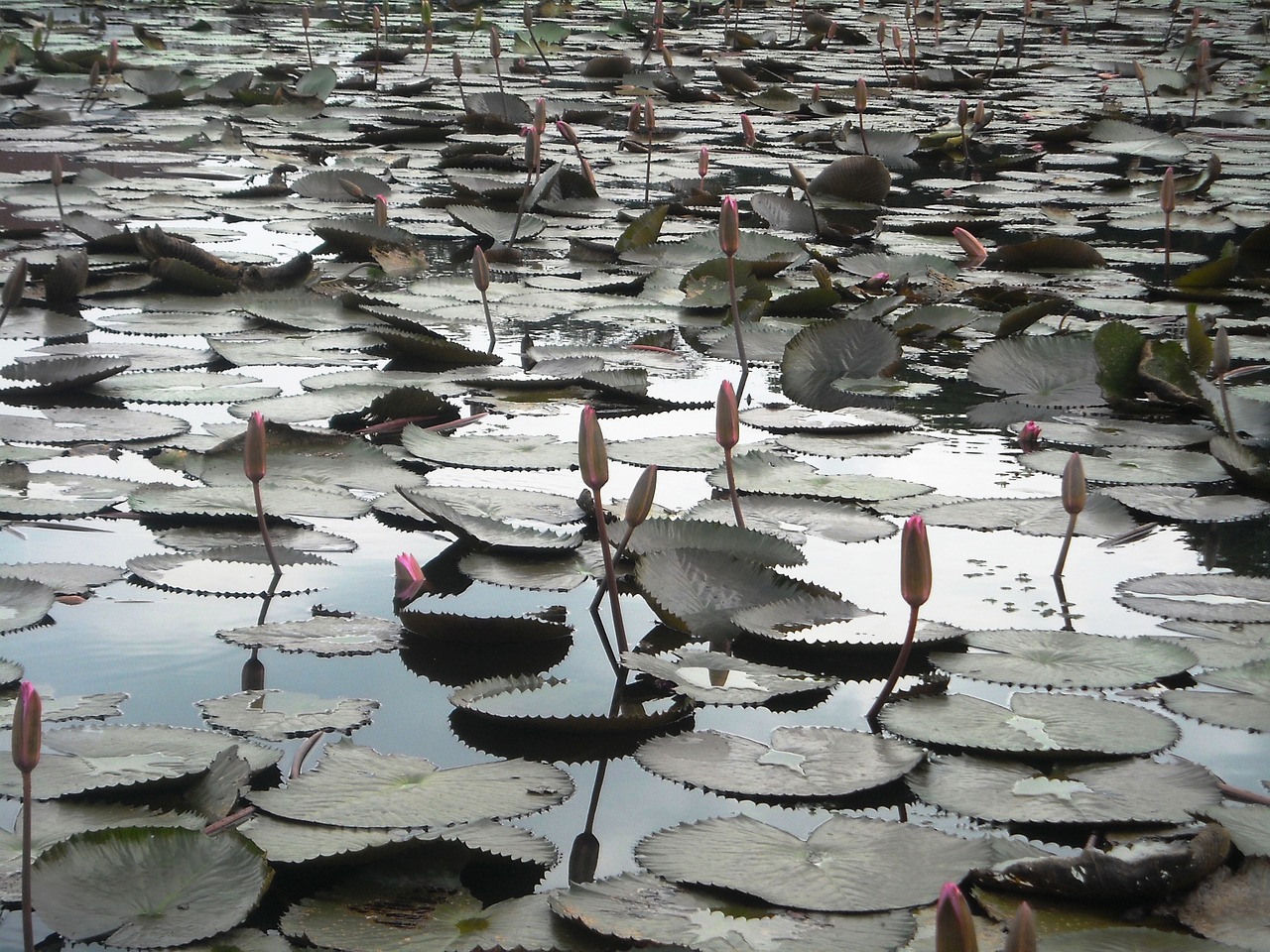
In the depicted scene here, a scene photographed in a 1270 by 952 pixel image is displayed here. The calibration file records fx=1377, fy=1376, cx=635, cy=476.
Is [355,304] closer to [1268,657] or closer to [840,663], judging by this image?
[840,663]

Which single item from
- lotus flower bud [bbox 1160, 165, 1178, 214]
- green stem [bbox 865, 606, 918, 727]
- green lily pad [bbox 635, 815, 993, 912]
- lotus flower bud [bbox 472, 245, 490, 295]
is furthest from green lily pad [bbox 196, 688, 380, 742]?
lotus flower bud [bbox 1160, 165, 1178, 214]

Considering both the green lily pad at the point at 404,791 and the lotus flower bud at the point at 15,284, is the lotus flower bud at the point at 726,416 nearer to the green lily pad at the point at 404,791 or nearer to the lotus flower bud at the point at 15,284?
the green lily pad at the point at 404,791

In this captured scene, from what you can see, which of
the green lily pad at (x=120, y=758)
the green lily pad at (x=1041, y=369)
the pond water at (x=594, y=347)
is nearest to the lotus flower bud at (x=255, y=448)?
the pond water at (x=594, y=347)

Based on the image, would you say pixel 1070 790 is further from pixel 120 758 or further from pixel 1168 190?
pixel 1168 190

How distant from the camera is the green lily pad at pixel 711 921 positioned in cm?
81

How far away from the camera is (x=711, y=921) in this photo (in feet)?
2.76

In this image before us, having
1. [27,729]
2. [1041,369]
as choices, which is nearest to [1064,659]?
[27,729]

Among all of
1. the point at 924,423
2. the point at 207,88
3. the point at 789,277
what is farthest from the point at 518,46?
the point at 924,423

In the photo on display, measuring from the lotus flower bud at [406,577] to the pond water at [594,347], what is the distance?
0.08 feet

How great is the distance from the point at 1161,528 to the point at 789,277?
145cm

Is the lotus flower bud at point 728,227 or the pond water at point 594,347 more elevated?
the lotus flower bud at point 728,227

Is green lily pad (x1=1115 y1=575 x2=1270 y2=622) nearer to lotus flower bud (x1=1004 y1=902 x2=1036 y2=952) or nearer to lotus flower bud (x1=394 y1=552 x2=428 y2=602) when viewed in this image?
lotus flower bud (x1=394 y1=552 x2=428 y2=602)

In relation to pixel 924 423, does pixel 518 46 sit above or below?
above

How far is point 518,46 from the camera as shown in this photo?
7.70m
